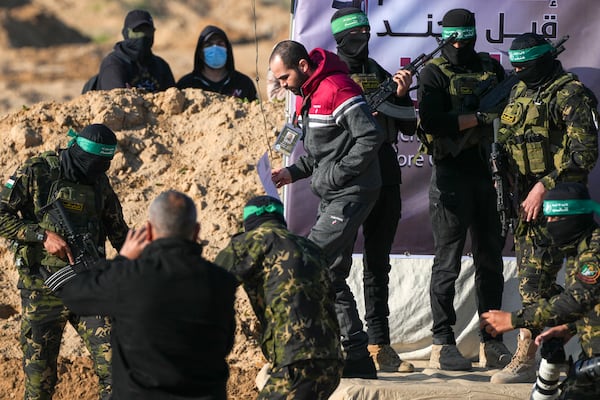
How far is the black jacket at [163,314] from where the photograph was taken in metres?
6.06

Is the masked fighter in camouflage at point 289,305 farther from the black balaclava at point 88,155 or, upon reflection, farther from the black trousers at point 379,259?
the black trousers at point 379,259

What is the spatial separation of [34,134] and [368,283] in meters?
3.98

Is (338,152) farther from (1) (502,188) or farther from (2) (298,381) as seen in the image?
(2) (298,381)

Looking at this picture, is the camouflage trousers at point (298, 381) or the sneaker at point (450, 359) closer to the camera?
the camouflage trousers at point (298, 381)

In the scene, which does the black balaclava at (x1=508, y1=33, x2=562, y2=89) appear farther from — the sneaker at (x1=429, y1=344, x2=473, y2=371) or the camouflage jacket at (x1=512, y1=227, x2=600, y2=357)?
the sneaker at (x1=429, y1=344, x2=473, y2=371)

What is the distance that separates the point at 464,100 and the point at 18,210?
3.18 m

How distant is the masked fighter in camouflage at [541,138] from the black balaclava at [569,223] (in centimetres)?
108

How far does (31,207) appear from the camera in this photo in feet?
28.5

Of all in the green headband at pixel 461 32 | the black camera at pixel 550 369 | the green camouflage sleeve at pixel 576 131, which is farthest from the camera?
the green headband at pixel 461 32

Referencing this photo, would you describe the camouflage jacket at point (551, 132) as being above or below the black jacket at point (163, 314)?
above

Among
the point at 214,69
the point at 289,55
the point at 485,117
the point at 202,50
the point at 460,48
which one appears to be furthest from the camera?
the point at 214,69

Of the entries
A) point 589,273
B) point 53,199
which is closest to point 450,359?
point 589,273

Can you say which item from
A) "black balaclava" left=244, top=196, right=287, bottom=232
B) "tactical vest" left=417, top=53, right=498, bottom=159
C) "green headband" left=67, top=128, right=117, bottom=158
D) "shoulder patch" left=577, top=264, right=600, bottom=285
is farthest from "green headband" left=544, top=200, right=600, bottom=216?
"green headband" left=67, top=128, right=117, bottom=158

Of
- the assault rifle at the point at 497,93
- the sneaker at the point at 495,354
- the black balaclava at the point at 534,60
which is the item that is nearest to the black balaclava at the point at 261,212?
the black balaclava at the point at 534,60
